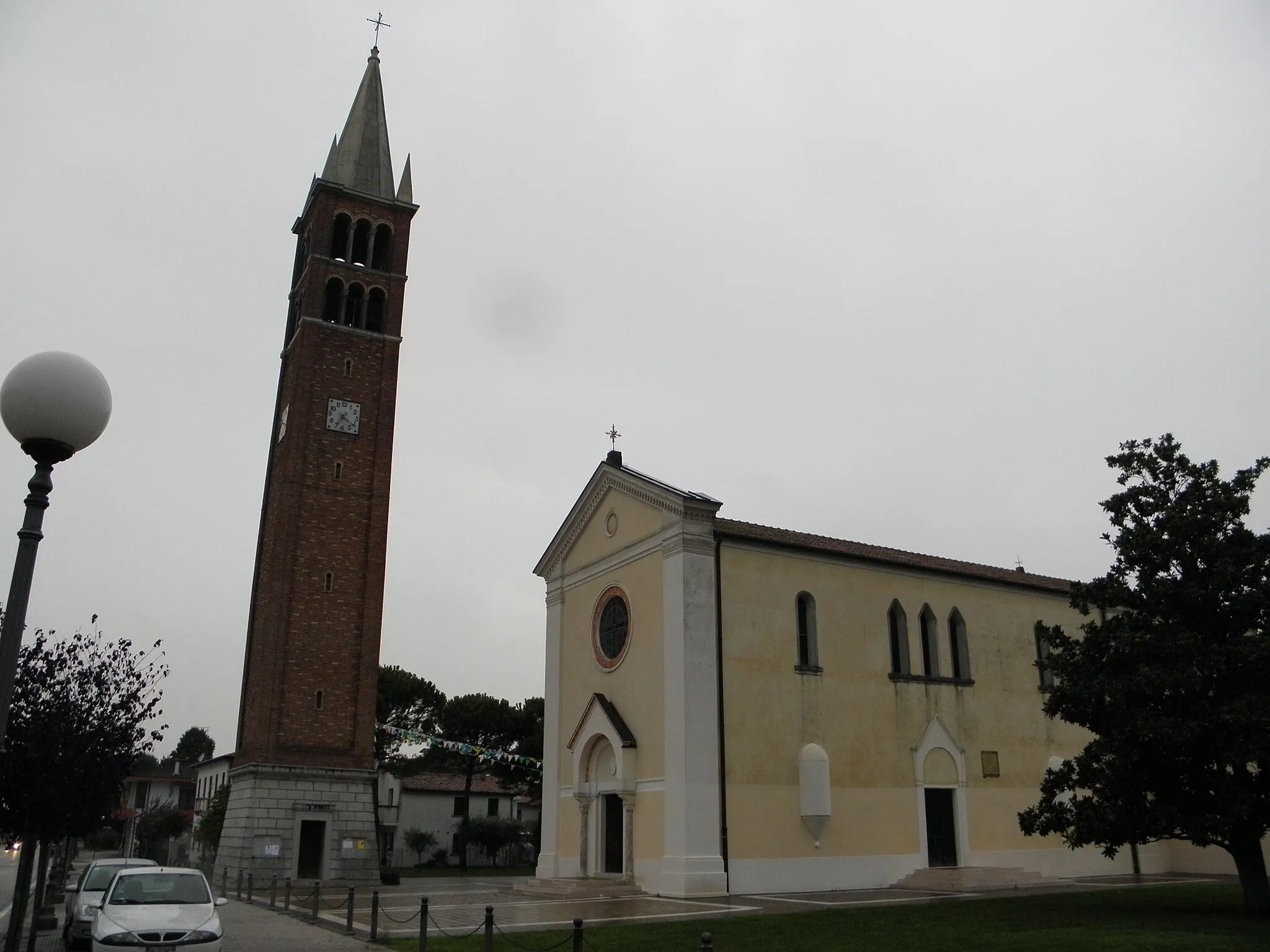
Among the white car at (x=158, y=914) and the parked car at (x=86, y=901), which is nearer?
the white car at (x=158, y=914)

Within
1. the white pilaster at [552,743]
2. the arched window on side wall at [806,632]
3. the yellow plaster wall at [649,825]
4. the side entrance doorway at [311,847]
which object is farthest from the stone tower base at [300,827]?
the arched window on side wall at [806,632]

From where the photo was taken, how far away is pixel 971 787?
2792 centimetres

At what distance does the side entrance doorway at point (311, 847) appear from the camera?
34344 millimetres

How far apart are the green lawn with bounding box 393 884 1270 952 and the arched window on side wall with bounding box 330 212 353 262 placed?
3157 cm

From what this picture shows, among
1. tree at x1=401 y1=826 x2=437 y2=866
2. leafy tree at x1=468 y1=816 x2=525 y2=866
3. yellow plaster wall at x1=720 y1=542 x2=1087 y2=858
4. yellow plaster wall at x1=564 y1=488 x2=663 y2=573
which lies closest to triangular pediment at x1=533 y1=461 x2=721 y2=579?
yellow plaster wall at x1=564 y1=488 x2=663 y2=573

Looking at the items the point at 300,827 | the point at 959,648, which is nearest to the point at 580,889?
the point at 959,648

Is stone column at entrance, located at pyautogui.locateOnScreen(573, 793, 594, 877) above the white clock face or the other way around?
the other way around

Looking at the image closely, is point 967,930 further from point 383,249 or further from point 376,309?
point 383,249

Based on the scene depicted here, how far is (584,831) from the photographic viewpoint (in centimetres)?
2717

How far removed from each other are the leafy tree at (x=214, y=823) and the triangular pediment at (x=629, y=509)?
17419 mm

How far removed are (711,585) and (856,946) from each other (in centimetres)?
1221

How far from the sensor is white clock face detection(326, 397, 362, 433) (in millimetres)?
38750

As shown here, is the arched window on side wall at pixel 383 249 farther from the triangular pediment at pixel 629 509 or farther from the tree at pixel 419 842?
the tree at pixel 419 842

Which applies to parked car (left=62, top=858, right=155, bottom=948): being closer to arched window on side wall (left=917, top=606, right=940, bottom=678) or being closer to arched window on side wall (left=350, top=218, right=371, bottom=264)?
arched window on side wall (left=917, top=606, right=940, bottom=678)
